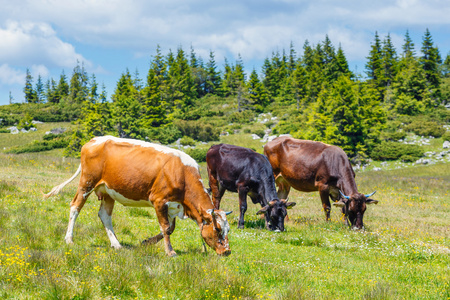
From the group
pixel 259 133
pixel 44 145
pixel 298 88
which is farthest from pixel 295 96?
pixel 44 145

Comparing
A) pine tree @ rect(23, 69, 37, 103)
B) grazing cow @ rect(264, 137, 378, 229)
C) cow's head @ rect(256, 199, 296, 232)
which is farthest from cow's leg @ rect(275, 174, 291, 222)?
pine tree @ rect(23, 69, 37, 103)

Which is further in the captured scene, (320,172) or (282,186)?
(282,186)

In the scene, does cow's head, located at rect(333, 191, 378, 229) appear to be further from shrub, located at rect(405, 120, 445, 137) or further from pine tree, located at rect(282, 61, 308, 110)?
pine tree, located at rect(282, 61, 308, 110)

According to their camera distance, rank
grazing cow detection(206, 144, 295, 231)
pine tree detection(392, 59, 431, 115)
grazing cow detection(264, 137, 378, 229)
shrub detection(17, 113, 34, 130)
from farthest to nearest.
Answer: shrub detection(17, 113, 34, 130) < pine tree detection(392, 59, 431, 115) < grazing cow detection(264, 137, 378, 229) < grazing cow detection(206, 144, 295, 231)

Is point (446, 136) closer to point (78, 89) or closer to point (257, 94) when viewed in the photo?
point (257, 94)

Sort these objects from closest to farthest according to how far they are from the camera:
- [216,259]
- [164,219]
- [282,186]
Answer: [216,259] → [164,219] → [282,186]

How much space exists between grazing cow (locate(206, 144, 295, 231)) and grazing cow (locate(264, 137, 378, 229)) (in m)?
2.19

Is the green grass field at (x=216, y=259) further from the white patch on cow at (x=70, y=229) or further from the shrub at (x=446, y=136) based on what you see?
the shrub at (x=446, y=136)

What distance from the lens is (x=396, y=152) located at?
48.4 metres

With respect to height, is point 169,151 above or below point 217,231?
above

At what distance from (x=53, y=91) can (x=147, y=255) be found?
104 meters

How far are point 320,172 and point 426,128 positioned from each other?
47.4 meters

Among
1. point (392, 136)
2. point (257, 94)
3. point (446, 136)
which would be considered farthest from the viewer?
point (257, 94)

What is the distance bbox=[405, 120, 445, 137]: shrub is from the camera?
175 feet
